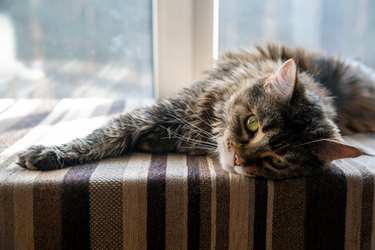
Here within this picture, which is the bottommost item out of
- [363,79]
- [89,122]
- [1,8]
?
[89,122]

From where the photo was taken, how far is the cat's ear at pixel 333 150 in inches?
42.1

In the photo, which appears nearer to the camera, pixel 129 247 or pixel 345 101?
pixel 129 247

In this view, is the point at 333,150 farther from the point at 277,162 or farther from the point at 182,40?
the point at 182,40

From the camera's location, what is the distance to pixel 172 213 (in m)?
1.05

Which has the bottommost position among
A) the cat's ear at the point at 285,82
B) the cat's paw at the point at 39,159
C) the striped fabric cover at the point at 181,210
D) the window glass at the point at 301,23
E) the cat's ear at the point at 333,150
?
the striped fabric cover at the point at 181,210

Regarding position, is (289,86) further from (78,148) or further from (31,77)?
(31,77)

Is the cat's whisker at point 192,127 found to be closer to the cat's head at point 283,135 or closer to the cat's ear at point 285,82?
A: the cat's head at point 283,135

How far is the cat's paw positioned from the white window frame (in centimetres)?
82

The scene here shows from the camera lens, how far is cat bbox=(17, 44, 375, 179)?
109cm

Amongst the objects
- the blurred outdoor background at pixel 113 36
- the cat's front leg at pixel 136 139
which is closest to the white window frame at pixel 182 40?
the blurred outdoor background at pixel 113 36

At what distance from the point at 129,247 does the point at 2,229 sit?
0.31 metres

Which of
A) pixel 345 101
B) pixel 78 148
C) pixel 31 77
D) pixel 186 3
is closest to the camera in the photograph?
pixel 78 148

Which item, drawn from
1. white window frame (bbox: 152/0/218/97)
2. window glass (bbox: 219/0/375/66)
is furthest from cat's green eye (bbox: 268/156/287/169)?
window glass (bbox: 219/0/375/66)

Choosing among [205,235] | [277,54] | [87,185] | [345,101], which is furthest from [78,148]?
[345,101]
